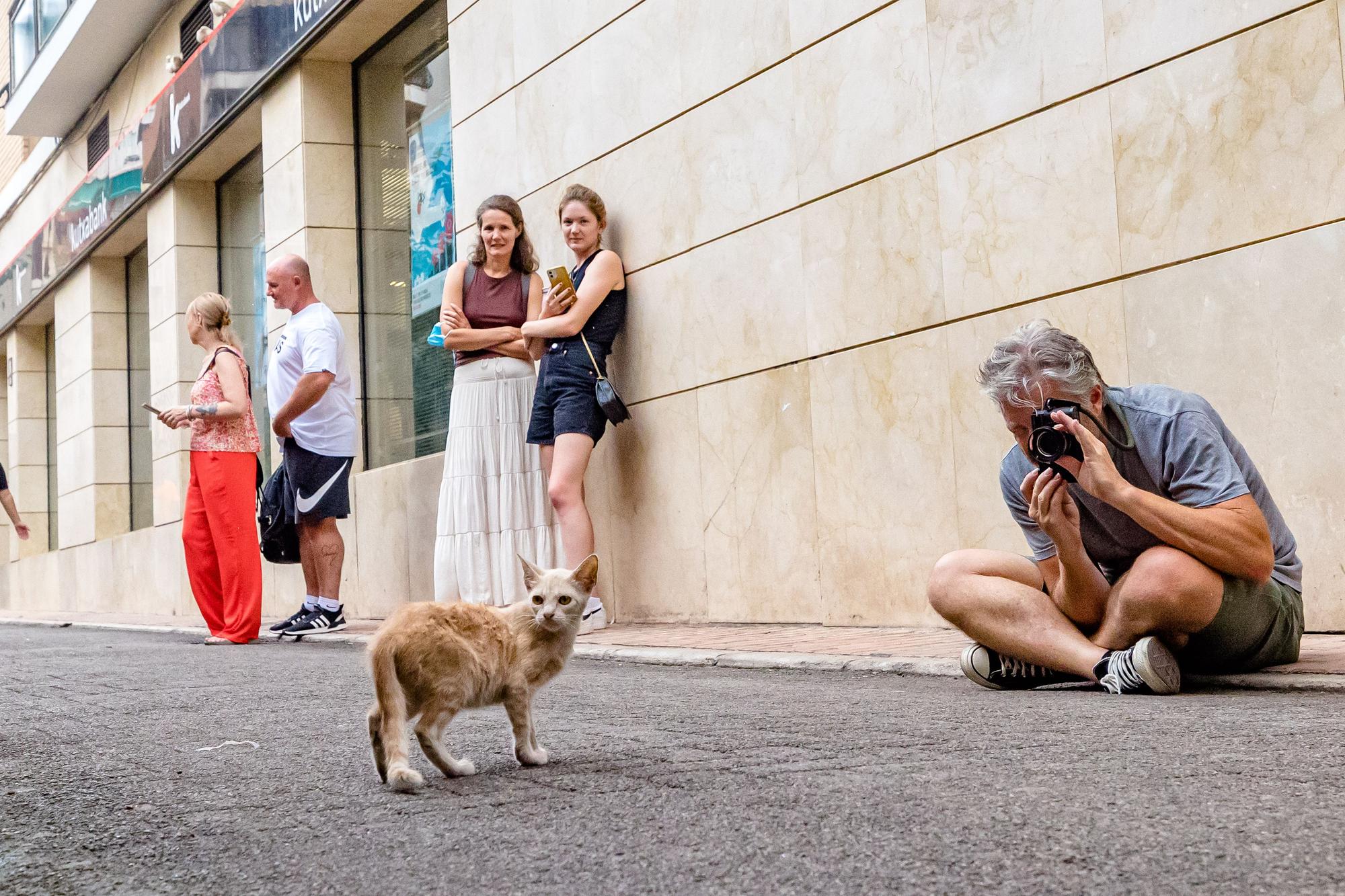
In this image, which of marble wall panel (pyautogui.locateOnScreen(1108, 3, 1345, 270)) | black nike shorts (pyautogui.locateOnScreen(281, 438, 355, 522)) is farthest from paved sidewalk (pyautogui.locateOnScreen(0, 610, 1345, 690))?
marble wall panel (pyautogui.locateOnScreen(1108, 3, 1345, 270))

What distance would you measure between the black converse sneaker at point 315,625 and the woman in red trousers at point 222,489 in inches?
9.7

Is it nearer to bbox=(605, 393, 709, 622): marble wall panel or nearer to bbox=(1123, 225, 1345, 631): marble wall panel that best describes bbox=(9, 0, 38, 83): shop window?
bbox=(605, 393, 709, 622): marble wall panel

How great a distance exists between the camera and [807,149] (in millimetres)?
7645

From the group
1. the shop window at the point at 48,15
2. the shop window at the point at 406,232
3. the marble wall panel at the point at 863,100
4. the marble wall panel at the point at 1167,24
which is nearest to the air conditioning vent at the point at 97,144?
the shop window at the point at 48,15

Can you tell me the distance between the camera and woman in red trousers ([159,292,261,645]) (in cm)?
875

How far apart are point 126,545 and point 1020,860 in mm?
17983

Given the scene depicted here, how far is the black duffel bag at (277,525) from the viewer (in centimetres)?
912

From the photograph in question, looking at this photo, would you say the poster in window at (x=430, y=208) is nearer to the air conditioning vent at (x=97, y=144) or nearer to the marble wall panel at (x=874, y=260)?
the marble wall panel at (x=874, y=260)

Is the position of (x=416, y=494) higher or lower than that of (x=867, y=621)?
higher

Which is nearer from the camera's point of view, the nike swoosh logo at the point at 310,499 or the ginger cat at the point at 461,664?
the ginger cat at the point at 461,664

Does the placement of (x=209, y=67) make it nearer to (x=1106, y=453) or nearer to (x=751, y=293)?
(x=751, y=293)

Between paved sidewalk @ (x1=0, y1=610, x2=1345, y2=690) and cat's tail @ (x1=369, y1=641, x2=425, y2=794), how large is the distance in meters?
2.49

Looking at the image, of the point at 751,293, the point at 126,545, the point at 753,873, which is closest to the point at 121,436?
the point at 126,545

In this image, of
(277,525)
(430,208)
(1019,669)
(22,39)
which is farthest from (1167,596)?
(22,39)
